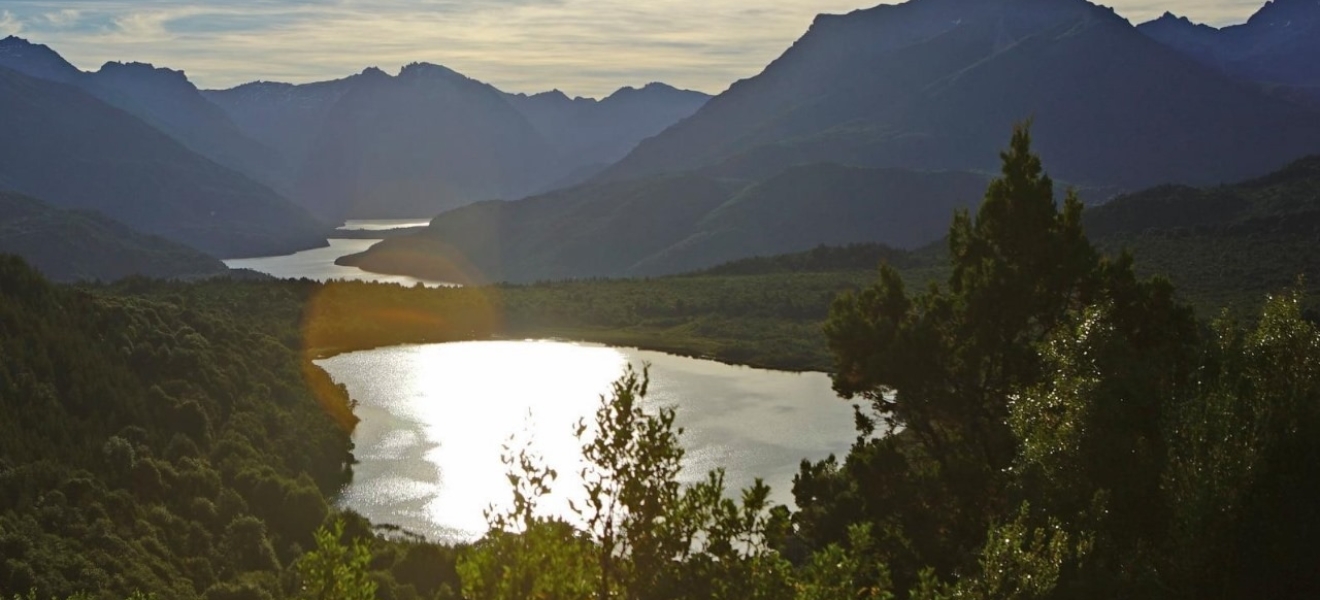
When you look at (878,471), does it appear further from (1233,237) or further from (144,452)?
(1233,237)

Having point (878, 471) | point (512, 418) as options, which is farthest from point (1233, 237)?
point (878, 471)

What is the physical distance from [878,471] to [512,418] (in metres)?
64.4

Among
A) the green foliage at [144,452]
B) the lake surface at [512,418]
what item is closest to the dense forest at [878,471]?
the green foliage at [144,452]

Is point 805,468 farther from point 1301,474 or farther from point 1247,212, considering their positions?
point 1247,212

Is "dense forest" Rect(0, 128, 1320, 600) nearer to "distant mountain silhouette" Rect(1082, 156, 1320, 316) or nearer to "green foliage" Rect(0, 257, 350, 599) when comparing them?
"green foliage" Rect(0, 257, 350, 599)

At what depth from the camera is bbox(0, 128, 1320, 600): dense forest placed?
18.5 m

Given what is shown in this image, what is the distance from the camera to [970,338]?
34.0m

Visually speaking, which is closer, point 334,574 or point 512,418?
point 334,574

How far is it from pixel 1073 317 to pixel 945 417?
6107mm

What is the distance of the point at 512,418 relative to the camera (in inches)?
3748

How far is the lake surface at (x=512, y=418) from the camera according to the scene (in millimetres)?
70875

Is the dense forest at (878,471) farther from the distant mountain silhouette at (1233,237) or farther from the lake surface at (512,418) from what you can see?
the distant mountain silhouette at (1233,237)

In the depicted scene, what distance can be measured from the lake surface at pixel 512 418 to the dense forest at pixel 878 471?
19.3 ft

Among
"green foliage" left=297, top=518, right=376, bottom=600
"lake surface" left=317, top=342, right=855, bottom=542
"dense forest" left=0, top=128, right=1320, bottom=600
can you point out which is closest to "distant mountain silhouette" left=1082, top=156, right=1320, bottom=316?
"lake surface" left=317, top=342, right=855, bottom=542
